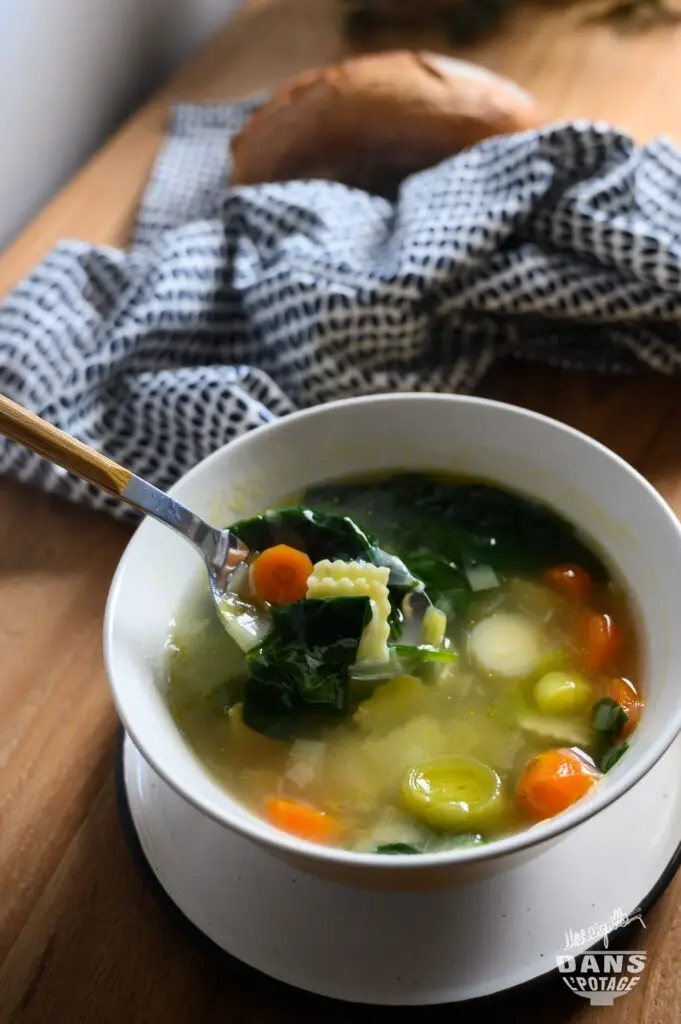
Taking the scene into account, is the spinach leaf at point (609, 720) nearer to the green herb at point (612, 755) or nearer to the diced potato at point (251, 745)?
the green herb at point (612, 755)

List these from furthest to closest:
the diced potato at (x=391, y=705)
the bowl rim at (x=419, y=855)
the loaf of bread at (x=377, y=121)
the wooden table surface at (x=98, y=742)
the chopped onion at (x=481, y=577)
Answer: the loaf of bread at (x=377, y=121)
the chopped onion at (x=481, y=577)
the diced potato at (x=391, y=705)
the wooden table surface at (x=98, y=742)
the bowl rim at (x=419, y=855)

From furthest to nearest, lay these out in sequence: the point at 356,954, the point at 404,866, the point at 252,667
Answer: the point at 252,667, the point at 356,954, the point at 404,866

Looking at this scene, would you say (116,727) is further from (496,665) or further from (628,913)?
(628,913)

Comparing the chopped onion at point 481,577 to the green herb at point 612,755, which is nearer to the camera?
the green herb at point 612,755

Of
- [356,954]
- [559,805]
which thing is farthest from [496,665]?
[356,954]

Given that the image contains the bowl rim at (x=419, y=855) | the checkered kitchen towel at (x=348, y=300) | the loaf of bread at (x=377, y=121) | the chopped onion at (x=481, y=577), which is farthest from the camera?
the loaf of bread at (x=377, y=121)

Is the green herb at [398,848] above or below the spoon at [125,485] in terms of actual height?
below

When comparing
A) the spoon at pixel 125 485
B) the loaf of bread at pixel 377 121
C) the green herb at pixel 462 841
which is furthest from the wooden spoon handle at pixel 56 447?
the loaf of bread at pixel 377 121
